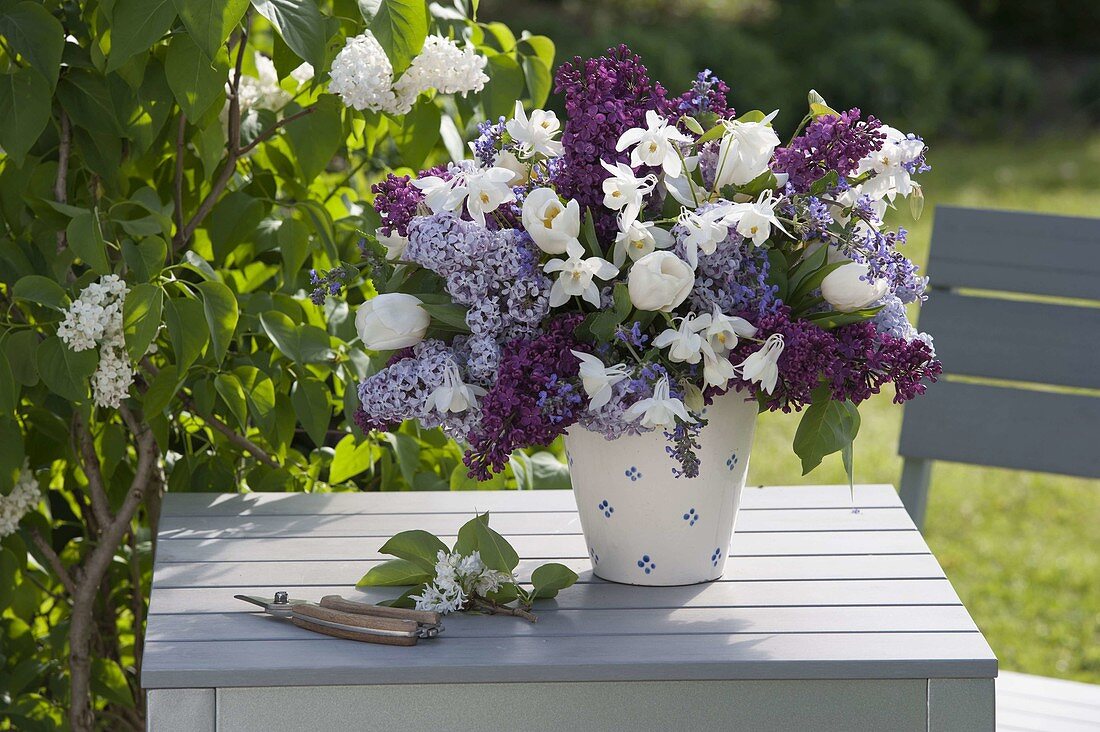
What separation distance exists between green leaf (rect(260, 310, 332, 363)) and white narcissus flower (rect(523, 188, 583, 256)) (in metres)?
0.49

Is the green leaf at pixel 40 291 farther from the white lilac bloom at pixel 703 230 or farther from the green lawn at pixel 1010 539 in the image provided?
the green lawn at pixel 1010 539

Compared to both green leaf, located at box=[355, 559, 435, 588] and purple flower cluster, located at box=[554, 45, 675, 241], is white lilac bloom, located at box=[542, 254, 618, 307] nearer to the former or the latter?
purple flower cluster, located at box=[554, 45, 675, 241]

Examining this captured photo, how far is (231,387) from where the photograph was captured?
1.46m

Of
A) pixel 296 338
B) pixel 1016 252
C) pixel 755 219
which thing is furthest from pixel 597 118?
pixel 1016 252

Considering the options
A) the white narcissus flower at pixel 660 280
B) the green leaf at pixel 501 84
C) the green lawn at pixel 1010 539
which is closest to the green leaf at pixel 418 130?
the green leaf at pixel 501 84

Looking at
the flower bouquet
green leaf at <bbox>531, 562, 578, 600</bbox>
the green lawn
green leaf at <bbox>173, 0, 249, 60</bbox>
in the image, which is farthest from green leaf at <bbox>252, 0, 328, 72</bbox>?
the green lawn

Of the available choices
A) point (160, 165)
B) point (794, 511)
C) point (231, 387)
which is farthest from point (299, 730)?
point (160, 165)

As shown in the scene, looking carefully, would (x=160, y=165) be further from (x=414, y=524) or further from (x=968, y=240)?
(x=968, y=240)

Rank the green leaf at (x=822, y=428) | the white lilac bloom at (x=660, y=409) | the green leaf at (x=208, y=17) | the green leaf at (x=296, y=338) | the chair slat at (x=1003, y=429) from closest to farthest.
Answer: the white lilac bloom at (x=660, y=409) < the green leaf at (x=822, y=428) < the green leaf at (x=208, y=17) < the green leaf at (x=296, y=338) < the chair slat at (x=1003, y=429)

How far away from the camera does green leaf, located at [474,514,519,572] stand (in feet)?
3.80

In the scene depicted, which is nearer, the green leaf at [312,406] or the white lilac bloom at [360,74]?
the white lilac bloom at [360,74]

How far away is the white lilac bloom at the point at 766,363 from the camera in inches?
41.1

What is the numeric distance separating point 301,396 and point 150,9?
46 centimetres

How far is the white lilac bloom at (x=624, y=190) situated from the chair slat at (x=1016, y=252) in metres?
1.02
